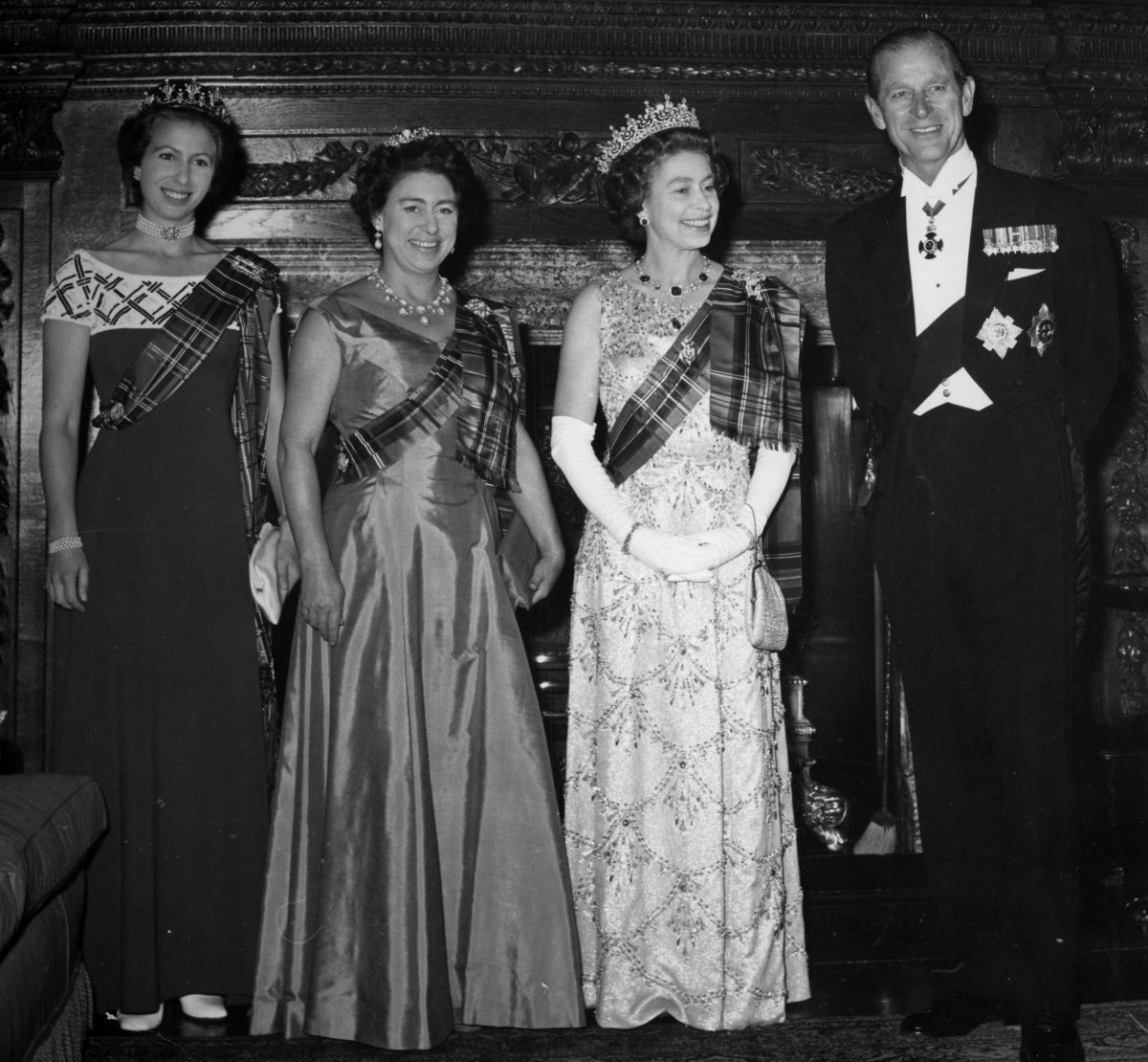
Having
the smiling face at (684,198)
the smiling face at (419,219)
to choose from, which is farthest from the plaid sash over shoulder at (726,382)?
the smiling face at (419,219)

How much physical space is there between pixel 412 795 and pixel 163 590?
0.69 meters

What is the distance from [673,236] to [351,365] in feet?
2.22

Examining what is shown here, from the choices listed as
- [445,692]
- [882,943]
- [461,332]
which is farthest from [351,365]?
[882,943]

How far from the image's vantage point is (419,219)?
2.72m

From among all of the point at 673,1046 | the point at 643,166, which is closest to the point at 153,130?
the point at 643,166

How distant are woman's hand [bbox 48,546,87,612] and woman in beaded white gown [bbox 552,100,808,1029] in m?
0.99

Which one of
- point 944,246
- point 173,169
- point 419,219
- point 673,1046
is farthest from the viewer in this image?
point 173,169

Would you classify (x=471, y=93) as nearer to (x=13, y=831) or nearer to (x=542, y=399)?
(x=542, y=399)

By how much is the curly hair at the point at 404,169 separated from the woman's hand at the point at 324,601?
731 millimetres

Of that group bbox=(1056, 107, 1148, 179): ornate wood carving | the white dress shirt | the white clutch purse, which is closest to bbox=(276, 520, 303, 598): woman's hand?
the white clutch purse

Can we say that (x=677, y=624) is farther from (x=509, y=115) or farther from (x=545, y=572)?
(x=509, y=115)

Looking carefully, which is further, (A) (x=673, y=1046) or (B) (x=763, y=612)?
(B) (x=763, y=612)

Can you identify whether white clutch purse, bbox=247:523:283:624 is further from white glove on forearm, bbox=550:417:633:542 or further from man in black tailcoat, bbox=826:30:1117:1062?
man in black tailcoat, bbox=826:30:1117:1062

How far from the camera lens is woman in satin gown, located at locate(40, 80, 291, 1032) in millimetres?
2748
